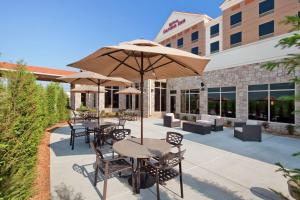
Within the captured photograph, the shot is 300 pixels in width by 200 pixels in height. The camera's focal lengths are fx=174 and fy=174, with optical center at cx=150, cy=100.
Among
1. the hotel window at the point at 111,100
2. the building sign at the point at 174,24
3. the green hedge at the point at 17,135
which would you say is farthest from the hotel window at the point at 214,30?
the green hedge at the point at 17,135

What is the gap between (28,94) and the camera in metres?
4.15

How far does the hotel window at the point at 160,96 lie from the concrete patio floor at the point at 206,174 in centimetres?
1162

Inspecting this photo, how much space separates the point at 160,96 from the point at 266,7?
43.3 ft

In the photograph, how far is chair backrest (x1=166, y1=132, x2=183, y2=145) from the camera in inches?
198

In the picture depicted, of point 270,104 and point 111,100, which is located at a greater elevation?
point 111,100

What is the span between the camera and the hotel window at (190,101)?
1593 centimetres

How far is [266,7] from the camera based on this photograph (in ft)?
54.2

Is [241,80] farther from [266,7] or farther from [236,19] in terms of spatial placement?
[236,19]

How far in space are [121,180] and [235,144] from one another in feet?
18.4

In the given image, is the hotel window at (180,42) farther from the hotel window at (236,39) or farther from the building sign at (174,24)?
the hotel window at (236,39)

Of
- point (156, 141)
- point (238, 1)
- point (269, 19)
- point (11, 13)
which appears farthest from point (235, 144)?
point (238, 1)

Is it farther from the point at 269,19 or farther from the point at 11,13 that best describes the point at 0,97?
the point at 269,19

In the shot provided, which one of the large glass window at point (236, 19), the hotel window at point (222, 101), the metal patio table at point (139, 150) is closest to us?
the metal patio table at point (139, 150)

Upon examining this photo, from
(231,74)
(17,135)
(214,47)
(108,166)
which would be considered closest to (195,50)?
(214,47)
